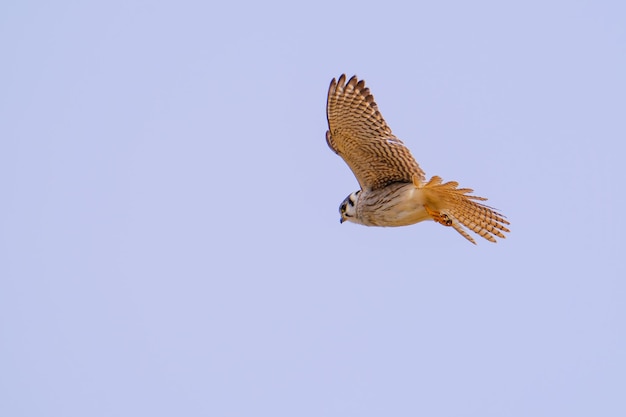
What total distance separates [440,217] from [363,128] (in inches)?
47.4

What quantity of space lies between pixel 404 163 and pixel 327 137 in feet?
2.77

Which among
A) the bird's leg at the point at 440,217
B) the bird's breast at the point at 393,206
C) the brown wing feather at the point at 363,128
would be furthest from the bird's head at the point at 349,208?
the bird's leg at the point at 440,217

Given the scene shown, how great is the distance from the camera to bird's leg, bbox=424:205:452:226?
34.8 ft

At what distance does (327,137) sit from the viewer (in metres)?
11.0

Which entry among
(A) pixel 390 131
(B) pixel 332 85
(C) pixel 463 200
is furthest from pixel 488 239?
(B) pixel 332 85

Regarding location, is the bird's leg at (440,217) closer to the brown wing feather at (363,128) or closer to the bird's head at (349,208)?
the brown wing feather at (363,128)

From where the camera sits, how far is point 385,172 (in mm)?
11008

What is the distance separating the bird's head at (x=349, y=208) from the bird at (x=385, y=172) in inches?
9.8

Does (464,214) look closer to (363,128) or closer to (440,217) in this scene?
(440,217)

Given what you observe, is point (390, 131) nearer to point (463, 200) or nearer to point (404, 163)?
point (404, 163)

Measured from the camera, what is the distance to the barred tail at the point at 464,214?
34.2 feet

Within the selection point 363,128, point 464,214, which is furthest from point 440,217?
point 363,128

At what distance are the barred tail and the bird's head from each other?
1.02 meters

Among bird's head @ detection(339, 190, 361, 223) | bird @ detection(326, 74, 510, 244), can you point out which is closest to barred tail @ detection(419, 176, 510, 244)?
bird @ detection(326, 74, 510, 244)
